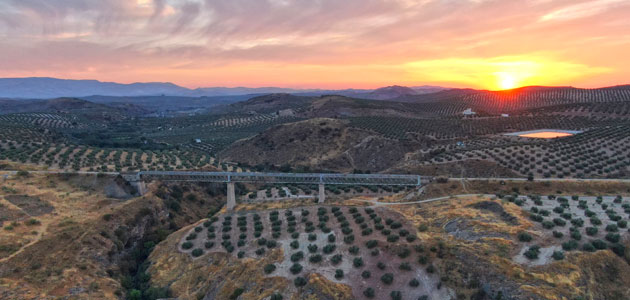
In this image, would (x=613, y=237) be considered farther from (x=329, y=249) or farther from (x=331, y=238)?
(x=331, y=238)

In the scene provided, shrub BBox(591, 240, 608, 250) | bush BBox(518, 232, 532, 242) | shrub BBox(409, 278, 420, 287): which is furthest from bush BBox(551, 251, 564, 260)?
shrub BBox(409, 278, 420, 287)

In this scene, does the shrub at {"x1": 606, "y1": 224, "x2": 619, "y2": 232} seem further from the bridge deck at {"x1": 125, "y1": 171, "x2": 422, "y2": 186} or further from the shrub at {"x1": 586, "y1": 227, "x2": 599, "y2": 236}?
the bridge deck at {"x1": 125, "y1": 171, "x2": 422, "y2": 186}

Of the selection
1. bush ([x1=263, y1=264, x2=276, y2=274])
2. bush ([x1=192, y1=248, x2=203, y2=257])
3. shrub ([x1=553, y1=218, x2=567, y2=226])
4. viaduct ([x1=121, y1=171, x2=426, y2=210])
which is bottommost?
bush ([x1=192, y1=248, x2=203, y2=257])

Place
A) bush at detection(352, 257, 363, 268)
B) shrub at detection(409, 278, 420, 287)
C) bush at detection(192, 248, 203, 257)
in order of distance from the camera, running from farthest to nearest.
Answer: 1. bush at detection(192, 248, 203, 257)
2. bush at detection(352, 257, 363, 268)
3. shrub at detection(409, 278, 420, 287)

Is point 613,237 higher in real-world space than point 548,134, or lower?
lower

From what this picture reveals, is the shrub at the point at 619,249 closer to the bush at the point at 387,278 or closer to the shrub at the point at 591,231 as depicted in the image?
the shrub at the point at 591,231

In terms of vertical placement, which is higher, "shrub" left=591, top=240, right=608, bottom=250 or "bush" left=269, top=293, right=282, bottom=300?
"shrub" left=591, top=240, right=608, bottom=250

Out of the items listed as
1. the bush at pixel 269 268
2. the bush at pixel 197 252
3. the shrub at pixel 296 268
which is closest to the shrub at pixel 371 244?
the shrub at pixel 296 268

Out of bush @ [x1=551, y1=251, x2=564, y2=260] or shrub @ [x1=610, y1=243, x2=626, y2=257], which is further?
shrub @ [x1=610, y1=243, x2=626, y2=257]

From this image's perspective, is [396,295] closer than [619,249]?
No

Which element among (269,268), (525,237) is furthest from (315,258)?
(525,237)
